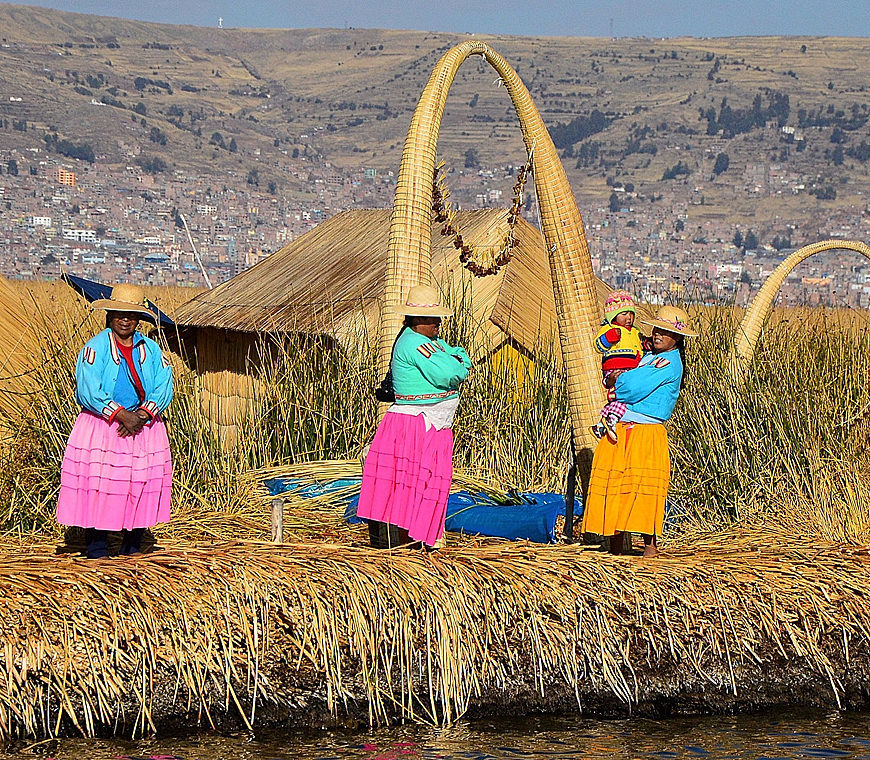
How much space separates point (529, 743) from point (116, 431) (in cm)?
242

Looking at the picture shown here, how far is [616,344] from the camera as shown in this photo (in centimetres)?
695

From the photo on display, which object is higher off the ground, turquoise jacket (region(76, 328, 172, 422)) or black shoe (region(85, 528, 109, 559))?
turquoise jacket (region(76, 328, 172, 422))

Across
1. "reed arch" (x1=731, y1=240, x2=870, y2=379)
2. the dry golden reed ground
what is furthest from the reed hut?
"reed arch" (x1=731, y1=240, x2=870, y2=379)

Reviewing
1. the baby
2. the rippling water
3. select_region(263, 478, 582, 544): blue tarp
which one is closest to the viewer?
the rippling water

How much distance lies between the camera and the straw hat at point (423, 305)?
6613 millimetres

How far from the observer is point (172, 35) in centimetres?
13062

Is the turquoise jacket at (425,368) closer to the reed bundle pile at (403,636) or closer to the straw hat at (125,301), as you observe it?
the reed bundle pile at (403,636)

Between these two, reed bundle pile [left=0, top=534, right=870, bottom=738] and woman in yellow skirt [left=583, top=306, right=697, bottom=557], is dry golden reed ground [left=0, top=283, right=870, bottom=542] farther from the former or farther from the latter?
reed bundle pile [left=0, top=534, right=870, bottom=738]

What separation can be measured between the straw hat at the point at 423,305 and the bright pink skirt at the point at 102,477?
4.71ft

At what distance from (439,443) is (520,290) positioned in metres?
5.23

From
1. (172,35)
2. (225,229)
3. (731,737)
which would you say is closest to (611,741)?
(731,737)

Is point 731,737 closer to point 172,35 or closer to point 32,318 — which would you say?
point 32,318

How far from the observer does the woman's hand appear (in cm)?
627

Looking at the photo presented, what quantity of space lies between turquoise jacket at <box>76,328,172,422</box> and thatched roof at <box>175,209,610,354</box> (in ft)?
11.7
